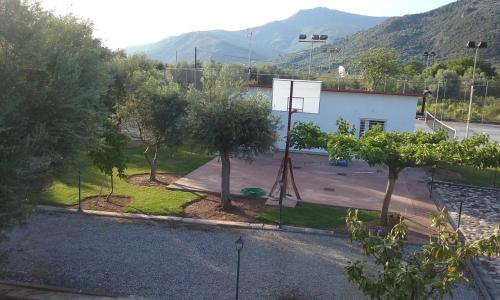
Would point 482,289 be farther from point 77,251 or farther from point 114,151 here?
point 114,151

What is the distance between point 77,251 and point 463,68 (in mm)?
69202

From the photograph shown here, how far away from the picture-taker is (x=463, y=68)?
68500 millimetres

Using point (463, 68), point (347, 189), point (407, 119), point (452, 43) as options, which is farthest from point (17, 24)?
point (452, 43)

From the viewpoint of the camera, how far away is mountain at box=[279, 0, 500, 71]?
81.6m

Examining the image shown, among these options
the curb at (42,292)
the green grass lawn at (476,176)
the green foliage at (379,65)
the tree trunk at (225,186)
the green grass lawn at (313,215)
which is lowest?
the curb at (42,292)

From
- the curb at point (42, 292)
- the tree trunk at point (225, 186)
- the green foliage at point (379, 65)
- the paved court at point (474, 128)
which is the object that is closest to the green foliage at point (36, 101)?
the curb at point (42, 292)

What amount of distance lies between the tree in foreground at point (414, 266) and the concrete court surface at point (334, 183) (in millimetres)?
8074

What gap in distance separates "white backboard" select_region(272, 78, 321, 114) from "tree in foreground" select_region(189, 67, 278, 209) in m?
2.68

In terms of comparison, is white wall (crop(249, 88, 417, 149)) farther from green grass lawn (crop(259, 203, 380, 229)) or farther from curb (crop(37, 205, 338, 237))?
curb (crop(37, 205, 338, 237))

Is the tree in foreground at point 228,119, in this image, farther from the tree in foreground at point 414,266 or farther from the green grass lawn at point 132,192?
the tree in foreground at point 414,266

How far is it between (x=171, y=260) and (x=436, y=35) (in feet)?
312

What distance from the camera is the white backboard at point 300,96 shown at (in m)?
17.5

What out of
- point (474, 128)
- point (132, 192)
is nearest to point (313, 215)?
point (132, 192)

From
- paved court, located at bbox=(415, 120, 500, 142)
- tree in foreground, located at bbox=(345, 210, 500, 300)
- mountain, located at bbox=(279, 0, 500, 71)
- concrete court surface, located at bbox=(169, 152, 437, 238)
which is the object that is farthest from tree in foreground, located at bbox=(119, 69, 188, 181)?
mountain, located at bbox=(279, 0, 500, 71)
